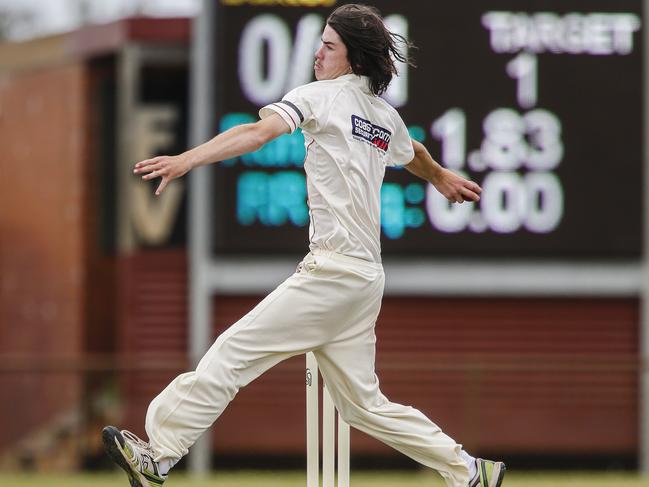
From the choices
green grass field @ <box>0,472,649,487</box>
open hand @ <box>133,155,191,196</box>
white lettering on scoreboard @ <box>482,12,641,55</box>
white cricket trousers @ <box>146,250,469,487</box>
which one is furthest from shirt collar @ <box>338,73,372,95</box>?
white lettering on scoreboard @ <box>482,12,641,55</box>

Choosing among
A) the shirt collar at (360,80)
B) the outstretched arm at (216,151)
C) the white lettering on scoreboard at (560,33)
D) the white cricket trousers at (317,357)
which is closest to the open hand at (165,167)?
the outstretched arm at (216,151)

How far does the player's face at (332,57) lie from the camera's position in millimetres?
6203

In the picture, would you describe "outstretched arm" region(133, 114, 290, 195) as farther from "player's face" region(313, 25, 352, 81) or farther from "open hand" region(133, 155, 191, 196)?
"player's face" region(313, 25, 352, 81)

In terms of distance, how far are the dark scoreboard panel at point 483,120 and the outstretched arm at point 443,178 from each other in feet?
21.0

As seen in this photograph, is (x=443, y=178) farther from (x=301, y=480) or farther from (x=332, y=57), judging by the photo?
(x=301, y=480)

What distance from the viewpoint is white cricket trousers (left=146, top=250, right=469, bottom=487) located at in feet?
19.9

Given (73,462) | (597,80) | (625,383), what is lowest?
(73,462)

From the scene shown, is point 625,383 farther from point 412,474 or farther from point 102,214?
point 102,214

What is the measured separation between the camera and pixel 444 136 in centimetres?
1335

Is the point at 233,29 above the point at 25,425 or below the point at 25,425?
above

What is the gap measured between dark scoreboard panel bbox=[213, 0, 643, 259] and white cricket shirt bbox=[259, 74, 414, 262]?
275 inches

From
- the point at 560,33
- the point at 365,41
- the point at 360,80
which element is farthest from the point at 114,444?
the point at 560,33

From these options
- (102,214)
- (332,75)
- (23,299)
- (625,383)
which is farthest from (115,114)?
(332,75)

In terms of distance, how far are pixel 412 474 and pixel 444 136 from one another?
2.77 m
